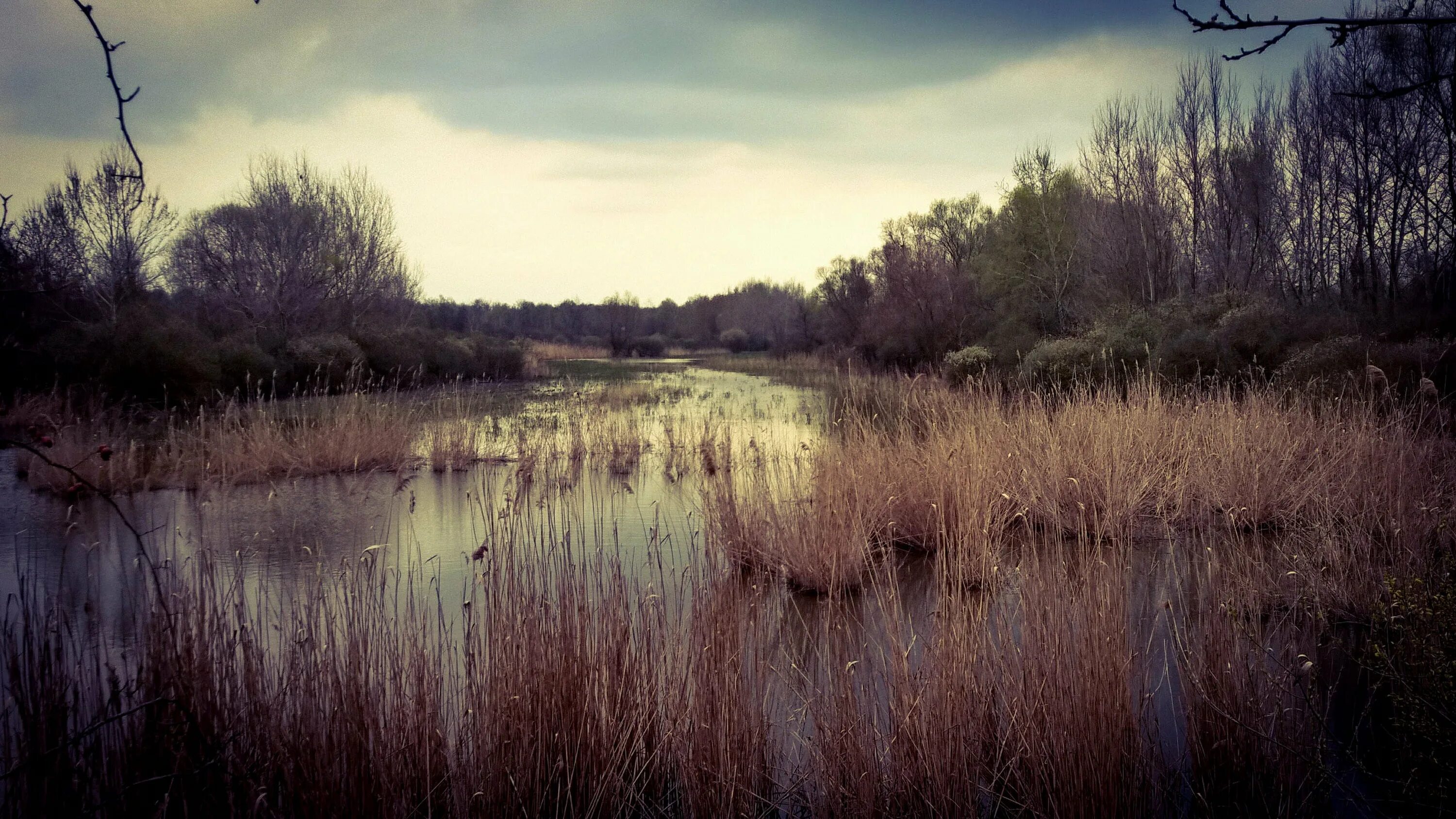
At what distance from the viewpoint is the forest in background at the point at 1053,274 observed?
13117mm

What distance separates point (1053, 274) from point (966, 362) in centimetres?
878

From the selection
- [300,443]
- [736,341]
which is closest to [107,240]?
[300,443]

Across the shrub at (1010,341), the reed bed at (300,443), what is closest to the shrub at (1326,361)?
the shrub at (1010,341)

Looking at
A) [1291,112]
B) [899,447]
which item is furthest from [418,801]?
[1291,112]

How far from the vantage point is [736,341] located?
54.7m

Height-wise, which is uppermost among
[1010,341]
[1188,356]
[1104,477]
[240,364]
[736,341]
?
[736,341]

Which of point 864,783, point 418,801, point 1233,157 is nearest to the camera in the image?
Result: point 864,783

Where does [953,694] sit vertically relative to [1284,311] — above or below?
below

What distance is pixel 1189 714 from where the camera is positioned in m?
2.83

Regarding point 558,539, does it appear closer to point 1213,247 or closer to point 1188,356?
point 1188,356

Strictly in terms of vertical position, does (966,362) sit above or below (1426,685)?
above

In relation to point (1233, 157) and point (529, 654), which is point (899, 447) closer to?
point (529, 654)

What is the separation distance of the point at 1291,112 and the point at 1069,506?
75.4 ft

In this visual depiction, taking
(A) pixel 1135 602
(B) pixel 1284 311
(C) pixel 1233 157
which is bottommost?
(A) pixel 1135 602
